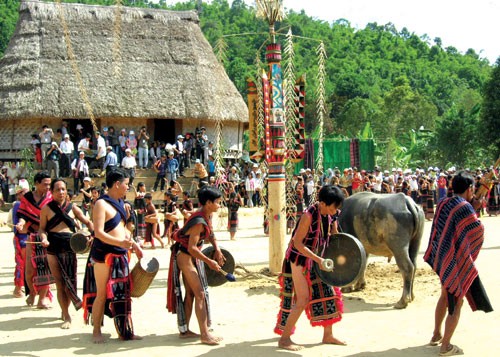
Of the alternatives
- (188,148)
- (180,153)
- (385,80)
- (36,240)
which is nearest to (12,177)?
(180,153)

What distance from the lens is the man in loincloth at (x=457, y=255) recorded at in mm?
6094

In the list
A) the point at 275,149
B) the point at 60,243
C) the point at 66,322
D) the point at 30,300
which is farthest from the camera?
the point at 275,149

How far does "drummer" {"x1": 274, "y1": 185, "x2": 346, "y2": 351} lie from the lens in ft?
20.6

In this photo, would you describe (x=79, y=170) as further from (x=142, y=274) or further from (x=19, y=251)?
(x=142, y=274)

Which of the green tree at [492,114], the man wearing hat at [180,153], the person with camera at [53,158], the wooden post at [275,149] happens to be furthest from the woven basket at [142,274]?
the green tree at [492,114]

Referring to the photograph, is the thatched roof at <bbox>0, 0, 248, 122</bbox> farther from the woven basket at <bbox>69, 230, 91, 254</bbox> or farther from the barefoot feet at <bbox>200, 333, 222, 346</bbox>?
the barefoot feet at <bbox>200, 333, 222, 346</bbox>

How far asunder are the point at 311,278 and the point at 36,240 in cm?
368

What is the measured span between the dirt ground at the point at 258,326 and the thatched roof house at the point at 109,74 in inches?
620

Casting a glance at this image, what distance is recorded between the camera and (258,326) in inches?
299

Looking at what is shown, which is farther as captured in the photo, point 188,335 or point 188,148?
point 188,148

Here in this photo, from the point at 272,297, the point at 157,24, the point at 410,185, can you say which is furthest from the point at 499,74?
the point at 272,297

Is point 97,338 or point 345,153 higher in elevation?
point 345,153

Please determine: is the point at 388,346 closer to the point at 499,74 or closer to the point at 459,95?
the point at 499,74

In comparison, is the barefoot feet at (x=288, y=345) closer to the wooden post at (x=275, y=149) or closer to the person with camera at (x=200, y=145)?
the wooden post at (x=275, y=149)
